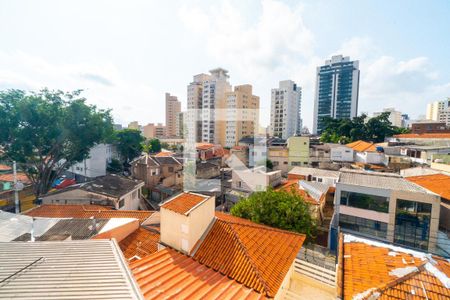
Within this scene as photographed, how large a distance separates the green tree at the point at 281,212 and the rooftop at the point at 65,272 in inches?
338

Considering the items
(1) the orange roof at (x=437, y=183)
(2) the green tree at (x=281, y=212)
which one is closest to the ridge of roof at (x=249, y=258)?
(2) the green tree at (x=281, y=212)

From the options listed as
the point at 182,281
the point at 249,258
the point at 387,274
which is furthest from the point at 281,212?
the point at 182,281

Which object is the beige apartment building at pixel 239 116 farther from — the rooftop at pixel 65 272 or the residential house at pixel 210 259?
the rooftop at pixel 65 272

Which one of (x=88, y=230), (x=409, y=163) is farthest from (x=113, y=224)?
(x=409, y=163)

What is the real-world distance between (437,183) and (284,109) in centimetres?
5792

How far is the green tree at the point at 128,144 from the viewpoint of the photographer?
36.4 m

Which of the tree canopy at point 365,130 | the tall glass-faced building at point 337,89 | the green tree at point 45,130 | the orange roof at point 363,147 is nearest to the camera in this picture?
the green tree at point 45,130

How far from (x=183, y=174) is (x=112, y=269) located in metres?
22.2

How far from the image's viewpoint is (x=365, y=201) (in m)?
11.9

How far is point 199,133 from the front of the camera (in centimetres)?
5859

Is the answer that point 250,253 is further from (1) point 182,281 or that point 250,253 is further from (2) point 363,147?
(2) point 363,147

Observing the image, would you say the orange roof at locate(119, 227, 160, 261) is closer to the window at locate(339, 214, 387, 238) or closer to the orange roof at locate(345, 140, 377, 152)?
the window at locate(339, 214, 387, 238)

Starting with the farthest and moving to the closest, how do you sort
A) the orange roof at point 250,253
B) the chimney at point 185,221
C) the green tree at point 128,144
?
the green tree at point 128,144 → the chimney at point 185,221 → the orange roof at point 250,253

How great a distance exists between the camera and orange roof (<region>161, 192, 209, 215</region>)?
22.0 feet
